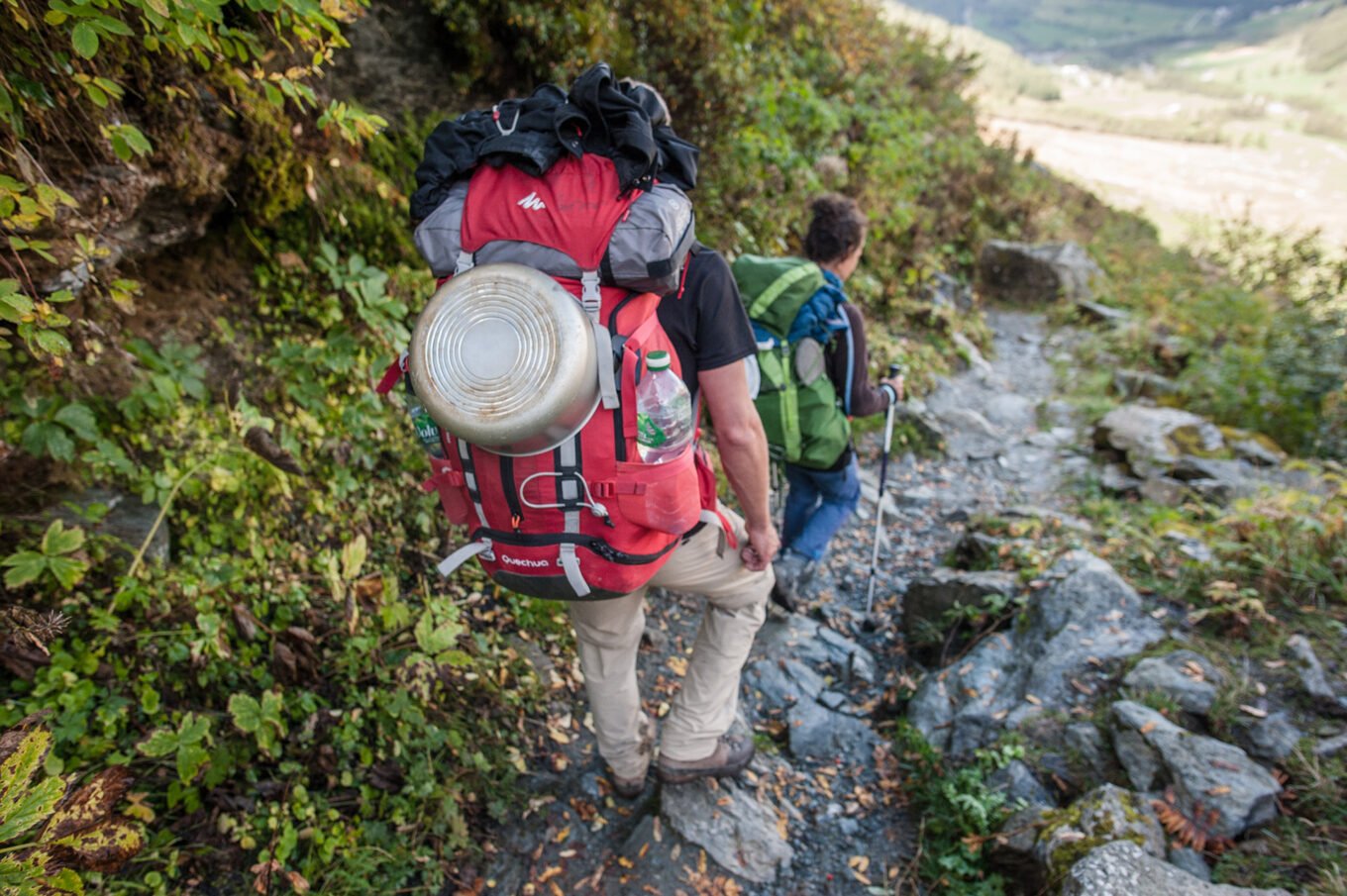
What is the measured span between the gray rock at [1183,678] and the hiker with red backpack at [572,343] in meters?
2.70

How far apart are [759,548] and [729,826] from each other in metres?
1.41

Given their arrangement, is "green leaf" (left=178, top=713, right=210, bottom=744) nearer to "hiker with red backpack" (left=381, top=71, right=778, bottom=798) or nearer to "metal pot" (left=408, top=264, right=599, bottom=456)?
"hiker with red backpack" (left=381, top=71, right=778, bottom=798)

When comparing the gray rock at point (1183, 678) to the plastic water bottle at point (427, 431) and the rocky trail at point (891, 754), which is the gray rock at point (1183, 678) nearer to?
the rocky trail at point (891, 754)

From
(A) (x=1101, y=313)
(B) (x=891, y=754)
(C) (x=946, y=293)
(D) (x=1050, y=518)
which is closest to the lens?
(B) (x=891, y=754)

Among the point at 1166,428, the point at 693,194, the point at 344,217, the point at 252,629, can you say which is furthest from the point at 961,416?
the point at 252,629

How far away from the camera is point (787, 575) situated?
15.9 ft

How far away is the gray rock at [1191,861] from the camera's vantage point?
2.84 meters

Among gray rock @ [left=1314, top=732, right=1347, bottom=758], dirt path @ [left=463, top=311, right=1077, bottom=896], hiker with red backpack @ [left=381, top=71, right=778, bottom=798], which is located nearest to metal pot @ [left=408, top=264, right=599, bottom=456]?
hiker with red backpack @ [left=381, top=71, right=778, bottom=798]

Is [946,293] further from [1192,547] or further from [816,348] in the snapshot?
[816,348]

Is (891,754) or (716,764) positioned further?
(891,754)

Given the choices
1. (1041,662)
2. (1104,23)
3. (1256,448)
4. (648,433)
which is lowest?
(1256,448)

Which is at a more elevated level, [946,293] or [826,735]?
[946,293]

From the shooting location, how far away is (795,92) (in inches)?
305

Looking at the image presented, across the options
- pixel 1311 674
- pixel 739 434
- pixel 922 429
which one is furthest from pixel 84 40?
pixel 922 429
